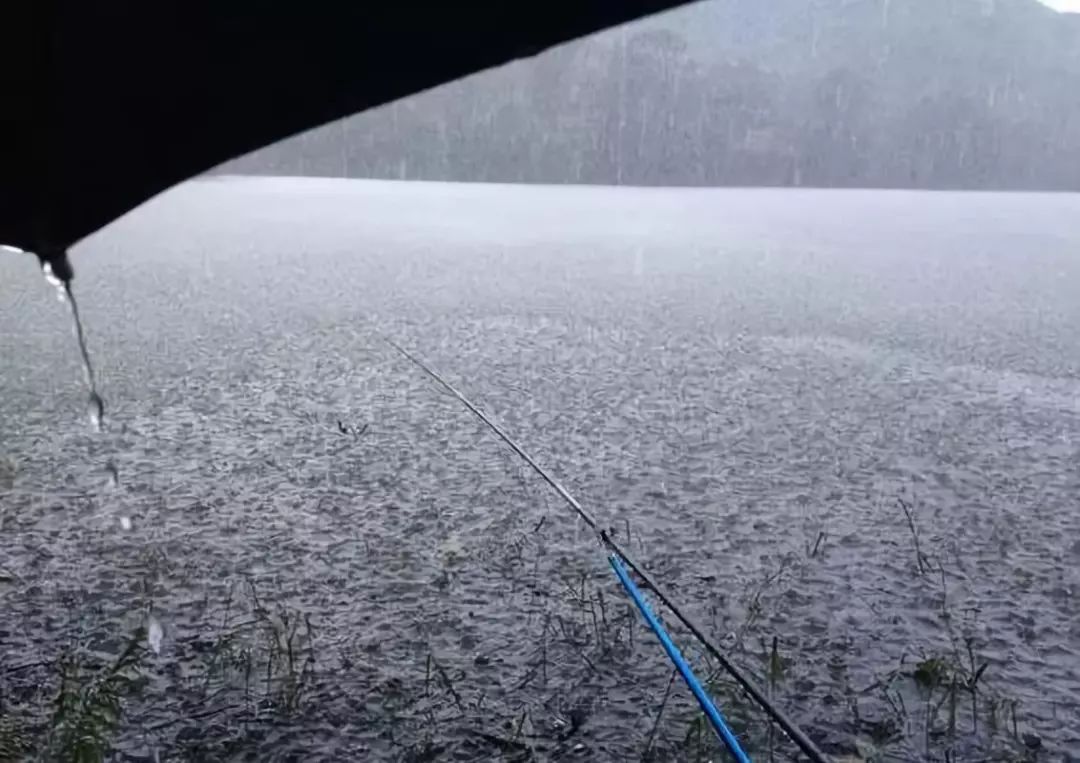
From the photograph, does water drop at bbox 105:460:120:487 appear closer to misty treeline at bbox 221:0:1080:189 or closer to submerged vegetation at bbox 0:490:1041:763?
submerged vegetation at bbox 0:490:1041:763

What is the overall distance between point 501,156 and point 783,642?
5057cm

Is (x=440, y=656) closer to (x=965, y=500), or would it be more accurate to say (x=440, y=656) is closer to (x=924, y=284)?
(x=965, y=500)

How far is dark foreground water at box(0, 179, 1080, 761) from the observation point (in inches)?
82.6

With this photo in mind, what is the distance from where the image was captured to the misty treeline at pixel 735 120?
5047 centimetres

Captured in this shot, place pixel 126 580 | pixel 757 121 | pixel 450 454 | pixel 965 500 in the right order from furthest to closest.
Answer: pixel 757 121 < pixel 450 454 < pixel 965 500 < pixel 126 580

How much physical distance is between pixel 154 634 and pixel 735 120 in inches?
2194

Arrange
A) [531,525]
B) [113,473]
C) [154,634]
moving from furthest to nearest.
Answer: [113,473], [531,525], [154,634]

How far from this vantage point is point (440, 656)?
2328 millimetres

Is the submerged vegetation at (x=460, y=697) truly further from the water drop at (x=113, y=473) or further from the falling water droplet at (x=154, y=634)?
the water drop at (x=113, y=473)

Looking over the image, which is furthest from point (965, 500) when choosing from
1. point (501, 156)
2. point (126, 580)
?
point (501, 156)

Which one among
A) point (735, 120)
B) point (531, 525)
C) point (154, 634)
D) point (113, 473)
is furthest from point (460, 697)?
point (735, 120)

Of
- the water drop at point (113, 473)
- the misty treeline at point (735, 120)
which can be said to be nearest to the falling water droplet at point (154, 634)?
the water drop at point (113, 473)

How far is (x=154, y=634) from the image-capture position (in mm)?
2381

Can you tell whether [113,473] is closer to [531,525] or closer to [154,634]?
[154,634]
